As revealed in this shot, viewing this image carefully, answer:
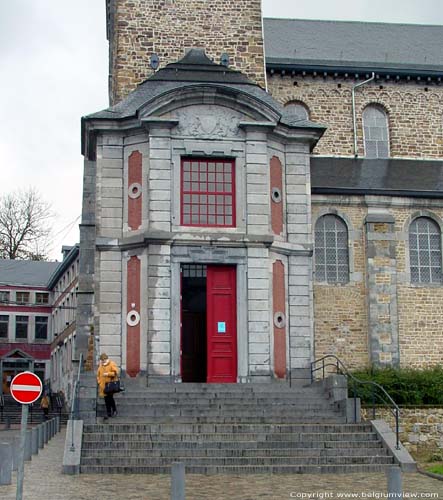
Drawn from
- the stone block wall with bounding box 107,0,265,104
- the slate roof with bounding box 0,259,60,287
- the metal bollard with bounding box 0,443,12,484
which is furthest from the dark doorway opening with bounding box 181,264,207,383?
the slate roof with bounding box 0,259,60,287

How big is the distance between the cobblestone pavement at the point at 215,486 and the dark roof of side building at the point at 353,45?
54.4 feet

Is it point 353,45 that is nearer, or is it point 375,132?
point 375,132

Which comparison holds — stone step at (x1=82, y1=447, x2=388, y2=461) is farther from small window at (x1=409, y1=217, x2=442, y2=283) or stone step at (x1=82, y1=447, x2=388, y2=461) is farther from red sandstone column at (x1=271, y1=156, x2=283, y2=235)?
small window at (x1=409, y1=217, x2=442, y2=283)

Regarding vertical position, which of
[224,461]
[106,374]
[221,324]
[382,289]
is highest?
[382,289]

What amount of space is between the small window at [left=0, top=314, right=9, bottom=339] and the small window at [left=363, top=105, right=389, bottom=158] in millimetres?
33455

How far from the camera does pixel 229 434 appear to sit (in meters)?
17.2

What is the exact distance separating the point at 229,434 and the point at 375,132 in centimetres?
1490

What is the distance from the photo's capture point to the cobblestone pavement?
12.9 m

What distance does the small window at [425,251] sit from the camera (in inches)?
1010

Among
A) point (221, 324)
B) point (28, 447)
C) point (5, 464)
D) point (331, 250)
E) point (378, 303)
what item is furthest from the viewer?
point (331, 250)

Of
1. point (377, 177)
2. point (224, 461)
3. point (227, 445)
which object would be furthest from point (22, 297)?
point (224, 461)

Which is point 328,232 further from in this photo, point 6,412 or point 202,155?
point 6,412

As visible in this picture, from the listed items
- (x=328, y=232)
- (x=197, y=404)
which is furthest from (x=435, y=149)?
(x=197, y=404)

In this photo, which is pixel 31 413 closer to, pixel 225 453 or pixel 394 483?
pixel 225 453
